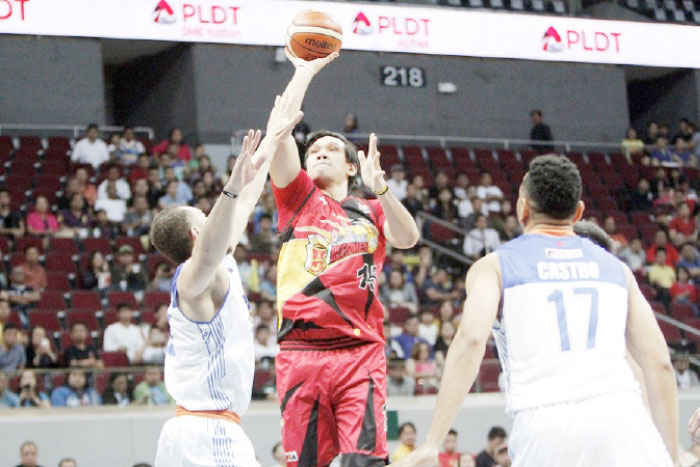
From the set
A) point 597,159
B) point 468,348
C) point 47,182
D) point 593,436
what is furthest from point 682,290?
point 468,348

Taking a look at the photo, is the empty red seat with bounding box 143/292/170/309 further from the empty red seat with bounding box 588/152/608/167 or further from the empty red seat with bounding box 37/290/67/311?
the empty red seat with bounding box 588/152/608/167

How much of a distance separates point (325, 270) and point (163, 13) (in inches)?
272

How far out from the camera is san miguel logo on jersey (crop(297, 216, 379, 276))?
16.3ft

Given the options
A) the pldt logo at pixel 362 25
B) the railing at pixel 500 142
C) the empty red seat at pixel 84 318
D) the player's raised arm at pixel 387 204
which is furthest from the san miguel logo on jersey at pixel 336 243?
the railing at pixel 500 142

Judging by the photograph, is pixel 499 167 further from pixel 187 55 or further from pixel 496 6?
pixel 187 55

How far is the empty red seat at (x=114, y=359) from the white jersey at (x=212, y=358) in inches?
229

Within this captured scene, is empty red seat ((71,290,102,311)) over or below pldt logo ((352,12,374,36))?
below

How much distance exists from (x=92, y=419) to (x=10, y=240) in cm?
369

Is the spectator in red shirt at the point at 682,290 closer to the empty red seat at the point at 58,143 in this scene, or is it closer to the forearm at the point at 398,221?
the empty red seat at the point at 58,143

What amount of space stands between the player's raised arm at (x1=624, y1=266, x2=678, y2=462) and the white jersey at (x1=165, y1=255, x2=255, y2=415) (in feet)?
4.78

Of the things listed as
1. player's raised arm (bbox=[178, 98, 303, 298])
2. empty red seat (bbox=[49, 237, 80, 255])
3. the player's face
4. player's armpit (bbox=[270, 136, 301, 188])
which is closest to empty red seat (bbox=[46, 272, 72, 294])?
empty red seat (bbox=[49, 237, 80, 255])

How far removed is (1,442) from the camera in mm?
9180

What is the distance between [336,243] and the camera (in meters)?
5.01

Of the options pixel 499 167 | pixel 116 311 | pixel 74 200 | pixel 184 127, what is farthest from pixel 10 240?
pixel 499 167
